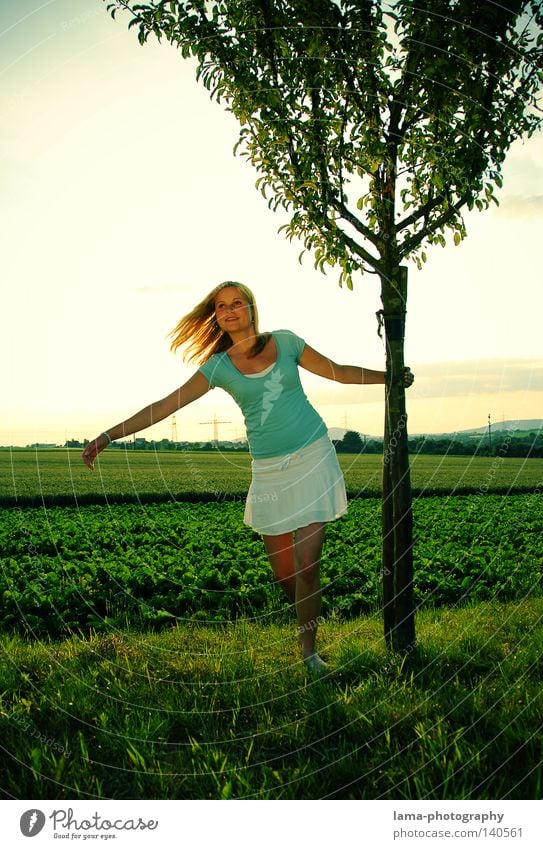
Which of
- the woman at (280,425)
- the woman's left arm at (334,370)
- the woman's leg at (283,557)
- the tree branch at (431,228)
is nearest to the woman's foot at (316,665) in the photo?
the woman at (280,425)

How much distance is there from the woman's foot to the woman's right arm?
199 centimetres

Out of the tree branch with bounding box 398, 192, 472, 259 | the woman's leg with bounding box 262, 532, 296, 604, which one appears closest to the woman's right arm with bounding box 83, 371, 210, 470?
the woman's leg with bounding box 262, 532, 296, 604

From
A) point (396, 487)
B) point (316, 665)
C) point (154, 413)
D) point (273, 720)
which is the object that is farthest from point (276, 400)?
point (273, 720)

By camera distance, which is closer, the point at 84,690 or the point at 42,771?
the point at 42,771

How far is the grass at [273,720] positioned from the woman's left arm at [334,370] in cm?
201

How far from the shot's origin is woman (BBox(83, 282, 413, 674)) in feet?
15.3

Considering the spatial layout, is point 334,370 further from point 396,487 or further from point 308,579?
point 308,579

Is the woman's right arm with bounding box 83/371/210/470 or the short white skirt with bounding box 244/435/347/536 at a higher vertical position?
the woman's right arm with bounding box 83/371/210/470

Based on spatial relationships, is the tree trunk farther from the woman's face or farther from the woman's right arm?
the woman's right arm

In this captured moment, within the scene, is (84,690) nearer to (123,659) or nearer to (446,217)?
(123,659)

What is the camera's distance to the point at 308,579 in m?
4.75

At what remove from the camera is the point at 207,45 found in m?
4.76
